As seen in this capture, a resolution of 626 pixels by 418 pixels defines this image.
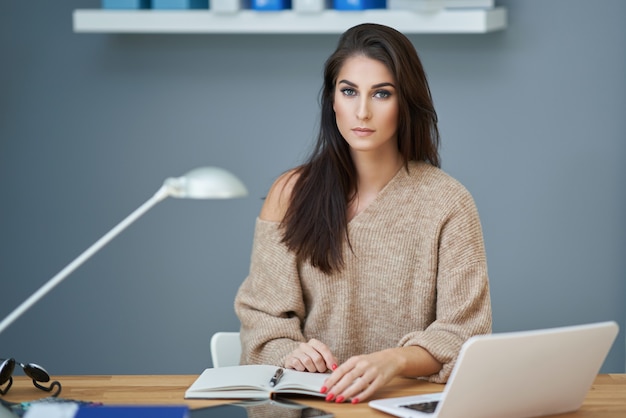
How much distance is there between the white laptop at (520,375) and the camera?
1517 mm

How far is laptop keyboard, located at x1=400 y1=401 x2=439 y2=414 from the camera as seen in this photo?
1673 millimetres

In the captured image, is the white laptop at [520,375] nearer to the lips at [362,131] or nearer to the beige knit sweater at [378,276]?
the beige knit sweater at [378,276]

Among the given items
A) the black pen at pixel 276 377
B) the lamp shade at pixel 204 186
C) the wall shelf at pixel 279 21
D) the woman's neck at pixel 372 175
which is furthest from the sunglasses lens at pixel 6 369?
the wall shelf at pixel 279 21

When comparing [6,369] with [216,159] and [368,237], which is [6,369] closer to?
[368,237]

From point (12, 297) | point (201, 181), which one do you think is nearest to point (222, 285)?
point (12, 297)

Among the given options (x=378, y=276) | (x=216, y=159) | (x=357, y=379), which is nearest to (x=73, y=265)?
(x=357, y=379)

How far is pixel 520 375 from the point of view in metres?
1.58

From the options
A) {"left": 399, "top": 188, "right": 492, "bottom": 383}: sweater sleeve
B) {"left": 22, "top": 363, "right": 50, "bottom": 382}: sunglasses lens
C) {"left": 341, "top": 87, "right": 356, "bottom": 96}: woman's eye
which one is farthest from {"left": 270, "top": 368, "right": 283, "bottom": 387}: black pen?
{"left": 341, "top": 87, "right": 356, "bottom": 96}: woman's eye

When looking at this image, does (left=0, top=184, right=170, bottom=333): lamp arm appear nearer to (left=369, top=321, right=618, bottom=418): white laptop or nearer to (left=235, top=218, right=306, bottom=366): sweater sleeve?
A: (left=369, top=321, right=618, bottom=418): white laptop

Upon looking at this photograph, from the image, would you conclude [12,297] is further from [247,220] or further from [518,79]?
[518,79]

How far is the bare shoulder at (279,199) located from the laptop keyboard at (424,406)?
72cm

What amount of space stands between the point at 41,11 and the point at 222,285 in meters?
→ 1.09

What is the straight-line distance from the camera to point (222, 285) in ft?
11.2

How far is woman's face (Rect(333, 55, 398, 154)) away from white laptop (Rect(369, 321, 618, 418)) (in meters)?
0.69
